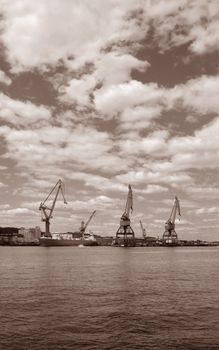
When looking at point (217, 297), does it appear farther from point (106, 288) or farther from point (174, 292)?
point (106, 288)

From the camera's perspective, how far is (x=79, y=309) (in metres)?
40.3

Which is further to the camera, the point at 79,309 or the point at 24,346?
the point at 79,309

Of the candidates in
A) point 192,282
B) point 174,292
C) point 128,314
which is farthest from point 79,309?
point 192,282

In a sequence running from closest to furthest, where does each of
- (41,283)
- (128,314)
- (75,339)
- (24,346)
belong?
(24,346) → (75,339) → (128,314) → (41,283)

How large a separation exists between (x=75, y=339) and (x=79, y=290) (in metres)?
24.4

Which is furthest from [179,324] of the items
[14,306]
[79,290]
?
[79,290]

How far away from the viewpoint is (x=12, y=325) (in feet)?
111

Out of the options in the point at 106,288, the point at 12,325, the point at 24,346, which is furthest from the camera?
the point at 106,288

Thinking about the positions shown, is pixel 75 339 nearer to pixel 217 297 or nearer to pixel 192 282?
pixel 217 297

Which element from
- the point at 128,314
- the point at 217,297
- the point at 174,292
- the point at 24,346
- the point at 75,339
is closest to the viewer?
the point at 24,346

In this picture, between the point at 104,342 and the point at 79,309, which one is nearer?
the point at 104,342

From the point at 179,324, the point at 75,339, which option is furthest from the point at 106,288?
the point at 75,339

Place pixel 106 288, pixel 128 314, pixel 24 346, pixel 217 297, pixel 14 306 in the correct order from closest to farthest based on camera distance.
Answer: pixel 24 346, pixel 128 314, pixel 14 306, pixel 217 297, pixel 106 288

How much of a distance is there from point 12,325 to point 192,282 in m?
37.2
